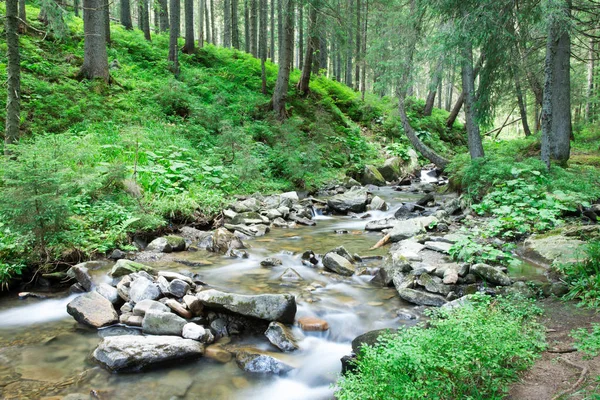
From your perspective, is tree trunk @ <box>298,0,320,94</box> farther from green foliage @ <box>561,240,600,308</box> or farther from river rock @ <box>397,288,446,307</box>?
green foliage @ <box>561,240,600,308</box>

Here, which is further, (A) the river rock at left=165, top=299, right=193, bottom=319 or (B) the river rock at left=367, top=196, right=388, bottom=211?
(B) the river rock at left=367, top=196, right=388, bottom=211

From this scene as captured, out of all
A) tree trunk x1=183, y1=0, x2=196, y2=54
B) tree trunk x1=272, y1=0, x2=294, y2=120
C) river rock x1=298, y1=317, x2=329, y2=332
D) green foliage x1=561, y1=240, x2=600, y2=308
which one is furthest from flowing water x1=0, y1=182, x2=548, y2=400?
tree trunk x1=183, y1=0, x2=196, y2=54

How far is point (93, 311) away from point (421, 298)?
4.52m

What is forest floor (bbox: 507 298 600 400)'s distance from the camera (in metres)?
2.79

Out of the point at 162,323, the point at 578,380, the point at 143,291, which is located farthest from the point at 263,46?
the point at 578,380

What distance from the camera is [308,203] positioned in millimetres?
12742

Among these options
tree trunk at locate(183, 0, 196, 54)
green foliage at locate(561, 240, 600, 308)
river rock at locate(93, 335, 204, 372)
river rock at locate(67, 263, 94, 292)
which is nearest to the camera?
river rock at locate(93, 335, 204, 372)

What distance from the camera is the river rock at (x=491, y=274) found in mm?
5281

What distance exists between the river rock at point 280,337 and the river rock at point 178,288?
151cm

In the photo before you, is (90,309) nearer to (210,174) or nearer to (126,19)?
(210,174)

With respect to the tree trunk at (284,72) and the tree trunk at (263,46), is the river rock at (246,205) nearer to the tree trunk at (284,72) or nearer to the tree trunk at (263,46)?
Result: the tree trunk at (284,72)

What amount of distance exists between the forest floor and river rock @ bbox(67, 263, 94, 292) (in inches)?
227

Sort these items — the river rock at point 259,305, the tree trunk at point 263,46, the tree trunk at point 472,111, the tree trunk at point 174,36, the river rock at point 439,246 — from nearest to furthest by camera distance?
the river rock at point 259,305, the river rock at point 439,246, the tree trunk at point 472,111, the tree trunk at point 174,36, the tree trunk at point 263,46

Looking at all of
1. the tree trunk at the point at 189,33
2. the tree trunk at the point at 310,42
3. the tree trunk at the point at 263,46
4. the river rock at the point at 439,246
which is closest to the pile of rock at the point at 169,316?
the river rock at the point at 439,246
